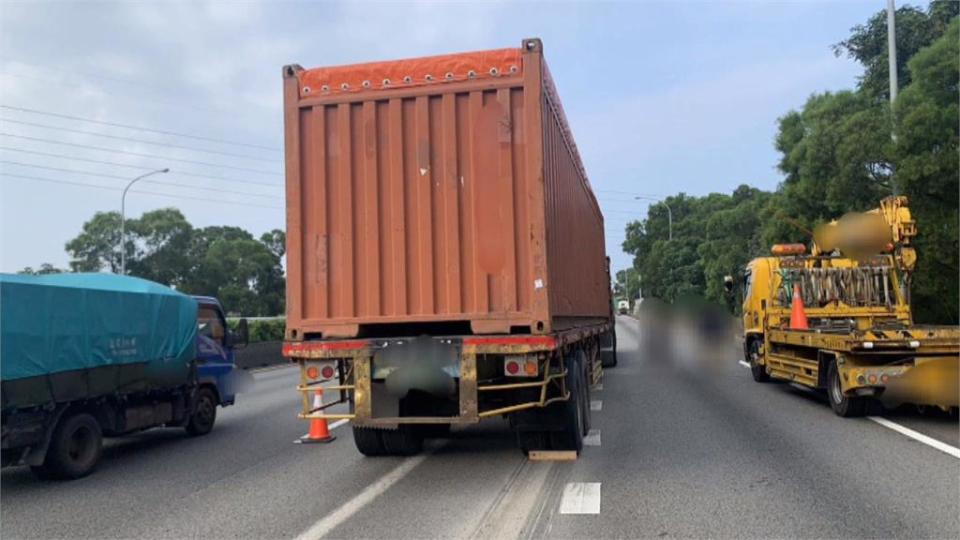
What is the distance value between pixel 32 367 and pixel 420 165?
4.14 m

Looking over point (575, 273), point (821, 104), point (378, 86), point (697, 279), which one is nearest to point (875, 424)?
point (575, 273)

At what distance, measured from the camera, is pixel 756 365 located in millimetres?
15625

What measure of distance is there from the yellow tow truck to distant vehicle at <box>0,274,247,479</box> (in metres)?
8.43

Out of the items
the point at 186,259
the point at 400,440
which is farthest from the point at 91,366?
the point at 186,259

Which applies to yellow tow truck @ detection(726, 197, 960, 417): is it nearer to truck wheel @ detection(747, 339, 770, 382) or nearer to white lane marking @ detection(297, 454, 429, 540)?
truck wheel @ detection(747, 339, 770, 382)

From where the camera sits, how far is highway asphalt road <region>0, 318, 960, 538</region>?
5.75m

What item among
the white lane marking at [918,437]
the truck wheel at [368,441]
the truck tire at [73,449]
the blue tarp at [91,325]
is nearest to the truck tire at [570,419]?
the truck wheel at [368,441]

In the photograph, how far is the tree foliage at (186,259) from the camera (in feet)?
135

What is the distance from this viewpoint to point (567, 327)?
348 inches

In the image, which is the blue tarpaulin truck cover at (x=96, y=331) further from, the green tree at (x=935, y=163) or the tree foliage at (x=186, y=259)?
the tree foliage at (x=186, y=259)

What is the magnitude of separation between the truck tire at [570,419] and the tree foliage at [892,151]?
7.78m

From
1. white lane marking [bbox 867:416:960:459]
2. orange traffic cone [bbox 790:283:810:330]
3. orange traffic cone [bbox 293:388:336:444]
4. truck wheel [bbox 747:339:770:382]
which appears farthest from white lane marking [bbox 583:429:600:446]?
truck wheel [bbox 747:339:770:382]

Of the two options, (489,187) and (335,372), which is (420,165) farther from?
(335,372)

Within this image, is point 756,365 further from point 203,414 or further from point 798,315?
point 203,414
